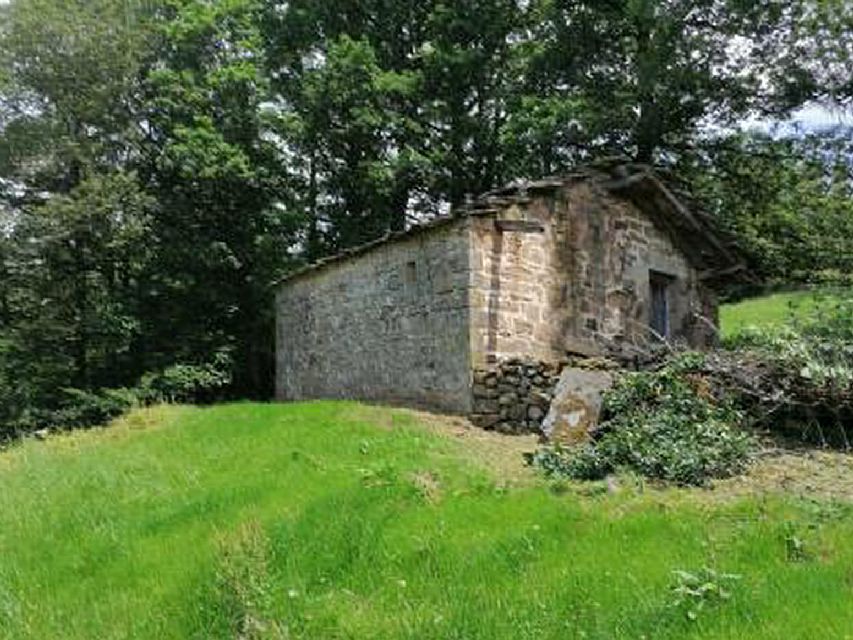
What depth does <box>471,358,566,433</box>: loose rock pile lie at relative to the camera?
1419 cm

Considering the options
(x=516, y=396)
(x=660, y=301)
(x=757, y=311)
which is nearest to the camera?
(x=516, y=396)

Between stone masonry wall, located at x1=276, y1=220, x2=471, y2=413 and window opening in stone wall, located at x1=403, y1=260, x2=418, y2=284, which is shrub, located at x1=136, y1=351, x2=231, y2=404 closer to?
stone masonry wall, located at x1=276, y1=220, x2=471, y2=413

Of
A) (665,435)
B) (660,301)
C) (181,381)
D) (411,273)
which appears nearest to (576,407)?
(665,435)

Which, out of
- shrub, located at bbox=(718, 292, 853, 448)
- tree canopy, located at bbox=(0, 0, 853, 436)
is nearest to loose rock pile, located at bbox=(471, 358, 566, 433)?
shrub, located at bbox=(718, 292, 853, 448)

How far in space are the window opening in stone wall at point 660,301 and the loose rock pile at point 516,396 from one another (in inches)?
215

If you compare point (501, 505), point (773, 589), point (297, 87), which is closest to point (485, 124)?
point (297, 87)

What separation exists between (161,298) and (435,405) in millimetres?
14320

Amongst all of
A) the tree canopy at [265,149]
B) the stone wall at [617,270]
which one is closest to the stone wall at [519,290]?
the stone wall at [617,270]

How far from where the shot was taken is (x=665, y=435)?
407 inches

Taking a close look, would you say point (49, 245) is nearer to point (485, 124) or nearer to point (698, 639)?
point (485, 124)

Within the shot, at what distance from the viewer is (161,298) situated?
27281mm

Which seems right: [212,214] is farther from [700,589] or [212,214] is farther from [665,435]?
[700,589]

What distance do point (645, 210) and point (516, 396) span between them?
247 inches

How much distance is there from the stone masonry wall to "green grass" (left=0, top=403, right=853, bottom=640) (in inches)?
162
